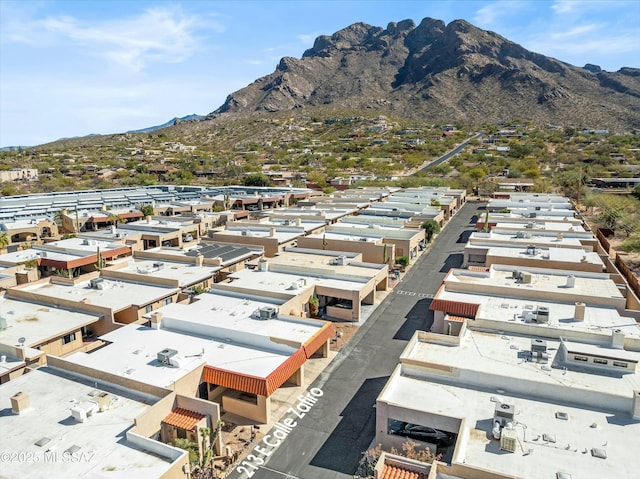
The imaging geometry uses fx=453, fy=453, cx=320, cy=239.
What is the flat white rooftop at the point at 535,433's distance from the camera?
17.0 m

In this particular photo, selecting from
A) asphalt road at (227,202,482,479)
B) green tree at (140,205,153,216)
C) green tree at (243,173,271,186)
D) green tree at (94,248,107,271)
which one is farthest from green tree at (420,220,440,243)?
green tree at (243,173,271,186)

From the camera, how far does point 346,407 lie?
26.4 metres

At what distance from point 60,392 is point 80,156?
505 feet

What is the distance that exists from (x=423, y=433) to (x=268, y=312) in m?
13.1

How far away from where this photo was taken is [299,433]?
2409 centimetres

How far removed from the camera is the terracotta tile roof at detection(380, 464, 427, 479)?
17.3 meters

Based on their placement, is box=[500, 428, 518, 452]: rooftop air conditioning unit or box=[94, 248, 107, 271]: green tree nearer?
box=[500, 428, 518, 452]: rooftop air conditioning unit

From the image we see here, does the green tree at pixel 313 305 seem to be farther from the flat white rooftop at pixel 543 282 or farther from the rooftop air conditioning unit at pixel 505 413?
the rooftop air conditioning unit at pixel 505 413

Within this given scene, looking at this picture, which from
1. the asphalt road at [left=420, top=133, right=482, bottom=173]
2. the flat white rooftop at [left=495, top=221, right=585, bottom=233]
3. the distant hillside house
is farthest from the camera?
the asphalt road at [left=420, top=133, right=482, bottom=173]

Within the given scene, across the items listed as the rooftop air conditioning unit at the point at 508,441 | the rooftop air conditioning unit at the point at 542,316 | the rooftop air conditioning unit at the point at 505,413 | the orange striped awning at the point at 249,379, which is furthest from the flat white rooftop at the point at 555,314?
the orange striped awning at the point at 249,379

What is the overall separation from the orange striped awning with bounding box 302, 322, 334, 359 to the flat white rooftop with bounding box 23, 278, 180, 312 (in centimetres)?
1387

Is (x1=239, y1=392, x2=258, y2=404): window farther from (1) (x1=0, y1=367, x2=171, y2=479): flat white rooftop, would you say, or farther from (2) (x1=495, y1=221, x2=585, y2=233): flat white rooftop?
(2) (x1=495, y1=221, x2=585, y2=233): flat white rooftop

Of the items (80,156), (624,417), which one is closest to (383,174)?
(80,156)

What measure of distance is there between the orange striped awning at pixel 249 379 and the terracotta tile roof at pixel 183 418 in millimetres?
2533
